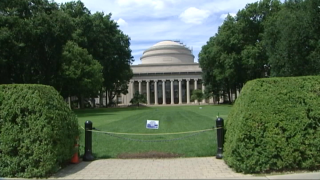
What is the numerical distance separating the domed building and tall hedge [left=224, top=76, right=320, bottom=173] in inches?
4137

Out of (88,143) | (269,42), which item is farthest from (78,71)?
(88,143)

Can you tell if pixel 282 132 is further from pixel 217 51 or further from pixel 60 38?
pixel 217 51

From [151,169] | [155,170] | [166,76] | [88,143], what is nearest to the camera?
[155,170]

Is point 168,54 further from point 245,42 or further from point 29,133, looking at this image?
point 29,133

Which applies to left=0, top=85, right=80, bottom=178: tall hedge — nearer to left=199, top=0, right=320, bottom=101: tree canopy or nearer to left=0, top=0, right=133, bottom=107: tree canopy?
left=0, top=0, right=133, bottom=107: tree canopy

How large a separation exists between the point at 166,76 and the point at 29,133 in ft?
351

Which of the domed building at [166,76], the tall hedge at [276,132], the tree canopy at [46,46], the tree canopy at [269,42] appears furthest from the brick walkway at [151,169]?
the domed building at [166,76]

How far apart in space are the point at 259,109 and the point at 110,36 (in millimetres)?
53990

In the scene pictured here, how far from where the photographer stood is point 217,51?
53844 millimetres

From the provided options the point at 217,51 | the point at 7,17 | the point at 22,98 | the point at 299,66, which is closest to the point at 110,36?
the point at 217,51

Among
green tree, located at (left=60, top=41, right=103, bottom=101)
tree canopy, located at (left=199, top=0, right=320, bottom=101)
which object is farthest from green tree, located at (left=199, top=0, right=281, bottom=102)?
green tree, located at (left=60, top=41, right=103, bottom=101)

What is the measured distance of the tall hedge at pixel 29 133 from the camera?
761cm

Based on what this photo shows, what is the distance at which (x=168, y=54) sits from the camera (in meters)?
123

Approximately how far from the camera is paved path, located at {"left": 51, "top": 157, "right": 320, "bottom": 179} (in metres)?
7.46
